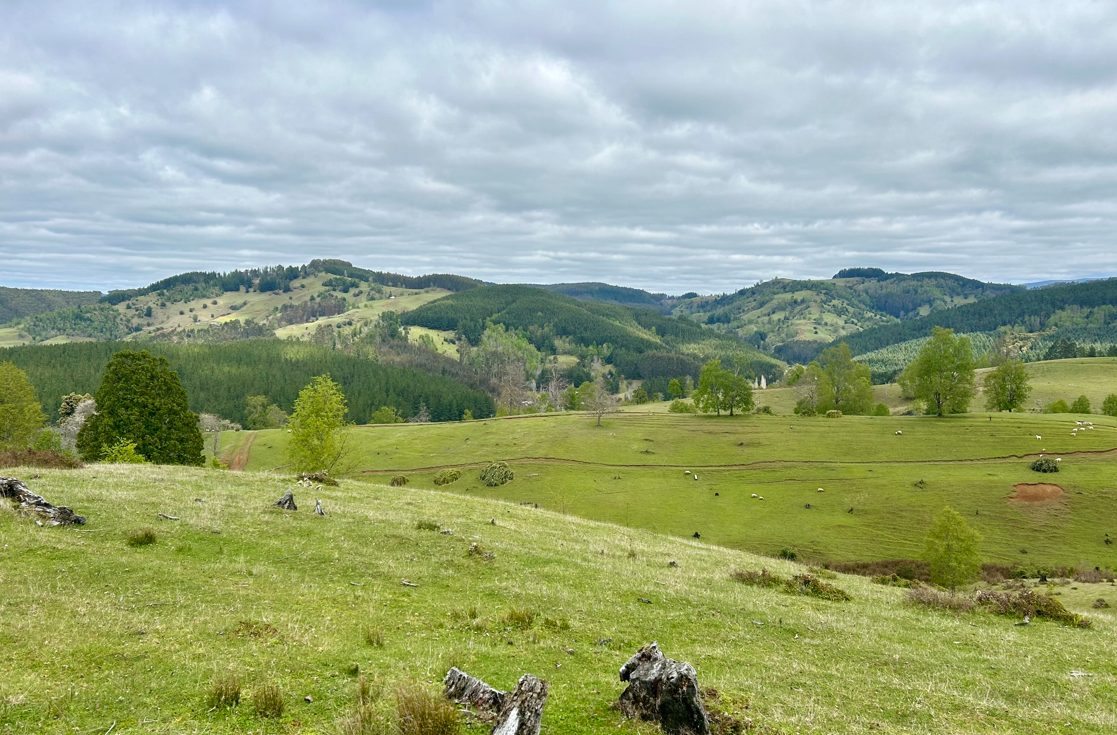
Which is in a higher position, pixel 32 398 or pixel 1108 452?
pixel 32 398

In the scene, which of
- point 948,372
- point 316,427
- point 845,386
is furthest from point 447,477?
point 845,386

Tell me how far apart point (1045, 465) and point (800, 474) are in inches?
1219

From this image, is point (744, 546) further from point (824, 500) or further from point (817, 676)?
point (817, 676)

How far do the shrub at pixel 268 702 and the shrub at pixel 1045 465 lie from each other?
96.0m

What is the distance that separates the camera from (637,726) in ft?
30.3

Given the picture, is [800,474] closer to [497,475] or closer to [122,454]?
[497,475]

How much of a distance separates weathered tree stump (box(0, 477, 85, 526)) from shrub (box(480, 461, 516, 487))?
216 ft

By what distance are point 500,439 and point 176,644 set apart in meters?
99.5

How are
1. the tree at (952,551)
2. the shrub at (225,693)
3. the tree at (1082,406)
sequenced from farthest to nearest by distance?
the tree at (1082,406) < the tree at (952,551) < the shrub at (225,693)

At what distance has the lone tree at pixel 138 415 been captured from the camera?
52312mm

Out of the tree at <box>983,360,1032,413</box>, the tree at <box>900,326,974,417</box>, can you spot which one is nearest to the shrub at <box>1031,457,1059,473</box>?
the tree at <box>900,326,974,417</box>

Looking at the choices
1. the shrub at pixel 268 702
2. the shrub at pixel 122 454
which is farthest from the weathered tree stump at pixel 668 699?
the shrub at pixel 122 454

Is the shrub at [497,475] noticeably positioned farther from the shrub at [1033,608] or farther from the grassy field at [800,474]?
the shrub at [1033,608]

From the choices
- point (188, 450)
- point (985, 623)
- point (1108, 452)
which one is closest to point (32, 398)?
point (188, 450)
